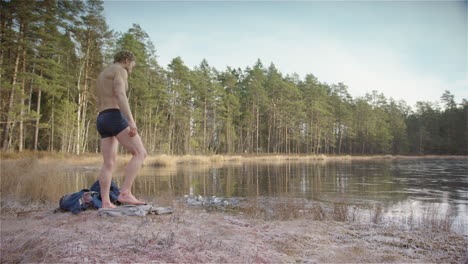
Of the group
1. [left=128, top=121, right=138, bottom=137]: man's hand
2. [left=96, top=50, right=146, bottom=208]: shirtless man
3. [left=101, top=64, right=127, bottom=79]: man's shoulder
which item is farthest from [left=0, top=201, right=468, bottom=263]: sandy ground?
[left=101, top=64, right=127, bottom=79]: man's shoulder

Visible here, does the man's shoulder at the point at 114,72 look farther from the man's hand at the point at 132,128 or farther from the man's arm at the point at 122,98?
the man's hand at the point at 132,128

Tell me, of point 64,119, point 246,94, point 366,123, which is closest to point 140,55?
point 64,119

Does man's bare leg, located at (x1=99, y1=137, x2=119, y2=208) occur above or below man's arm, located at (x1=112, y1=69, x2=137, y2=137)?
below

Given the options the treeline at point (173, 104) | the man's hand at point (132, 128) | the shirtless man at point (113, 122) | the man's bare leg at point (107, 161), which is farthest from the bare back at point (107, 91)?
the treeline at point (173, 104)

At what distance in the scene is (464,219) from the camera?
20.1 feet

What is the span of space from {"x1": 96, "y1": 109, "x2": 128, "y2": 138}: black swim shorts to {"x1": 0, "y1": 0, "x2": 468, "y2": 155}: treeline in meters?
15.9

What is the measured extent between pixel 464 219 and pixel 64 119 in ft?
88.6

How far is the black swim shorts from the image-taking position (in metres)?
4.07

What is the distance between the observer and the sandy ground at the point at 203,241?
271 cm

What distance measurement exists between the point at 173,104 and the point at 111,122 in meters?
34.8

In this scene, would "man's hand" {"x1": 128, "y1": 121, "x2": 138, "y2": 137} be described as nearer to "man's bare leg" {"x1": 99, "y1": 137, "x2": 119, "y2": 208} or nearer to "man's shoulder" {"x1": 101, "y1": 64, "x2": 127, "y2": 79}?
"man's bare leg" {"x1": 99, "y1": 137, "x2": 119, "y2": 208}

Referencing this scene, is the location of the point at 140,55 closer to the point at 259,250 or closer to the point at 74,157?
the point at 74,157

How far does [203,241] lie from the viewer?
3240 millimetres

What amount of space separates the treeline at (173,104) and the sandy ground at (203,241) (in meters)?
16.6
